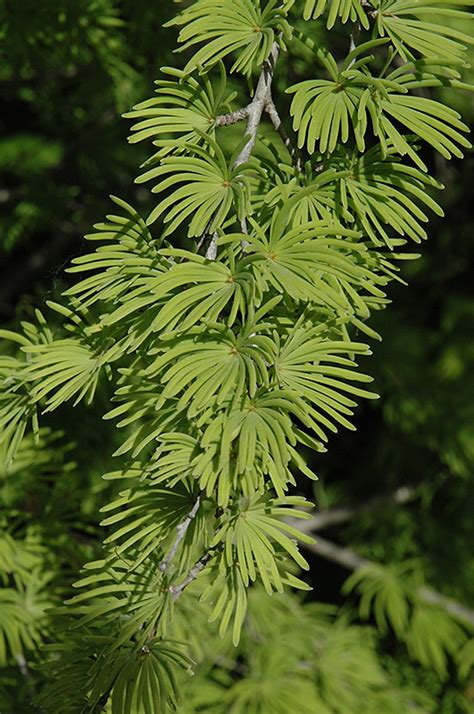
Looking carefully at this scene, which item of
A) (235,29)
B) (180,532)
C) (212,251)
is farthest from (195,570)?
(235,29)

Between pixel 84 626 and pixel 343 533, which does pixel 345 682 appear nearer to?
pixel 343 533

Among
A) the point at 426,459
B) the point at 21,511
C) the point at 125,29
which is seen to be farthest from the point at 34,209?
the point at 426,459

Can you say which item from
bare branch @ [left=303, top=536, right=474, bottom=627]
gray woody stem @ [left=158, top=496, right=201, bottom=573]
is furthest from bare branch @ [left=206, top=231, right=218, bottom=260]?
bare branch @ [left=303, top=536, right=474, bottom=627]

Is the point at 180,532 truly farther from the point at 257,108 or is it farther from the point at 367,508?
the point at 367,508

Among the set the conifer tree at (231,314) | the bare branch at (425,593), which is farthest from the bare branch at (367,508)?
the conifer tree at (231,314)

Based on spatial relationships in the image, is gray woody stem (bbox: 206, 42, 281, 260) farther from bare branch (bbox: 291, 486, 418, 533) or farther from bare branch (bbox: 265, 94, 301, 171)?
bare branch (bbox: 291, 486, 418, 533)

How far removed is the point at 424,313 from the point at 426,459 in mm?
243

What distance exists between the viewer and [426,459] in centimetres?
120

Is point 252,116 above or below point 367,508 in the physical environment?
above

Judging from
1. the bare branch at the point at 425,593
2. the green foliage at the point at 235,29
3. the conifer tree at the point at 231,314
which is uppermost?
the green foliage at the point at 235,29

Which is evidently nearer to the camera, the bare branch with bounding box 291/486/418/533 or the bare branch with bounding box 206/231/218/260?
the bare branch with bounding box 206/231/218/260

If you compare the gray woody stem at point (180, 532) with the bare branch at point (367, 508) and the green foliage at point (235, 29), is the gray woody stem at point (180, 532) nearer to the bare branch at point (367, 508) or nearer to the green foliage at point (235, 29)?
the green foliage at point (235, 29)

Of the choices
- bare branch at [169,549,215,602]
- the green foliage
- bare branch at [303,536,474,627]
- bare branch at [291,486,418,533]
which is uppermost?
the green foliage

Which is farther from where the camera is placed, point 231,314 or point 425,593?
point 425,593
